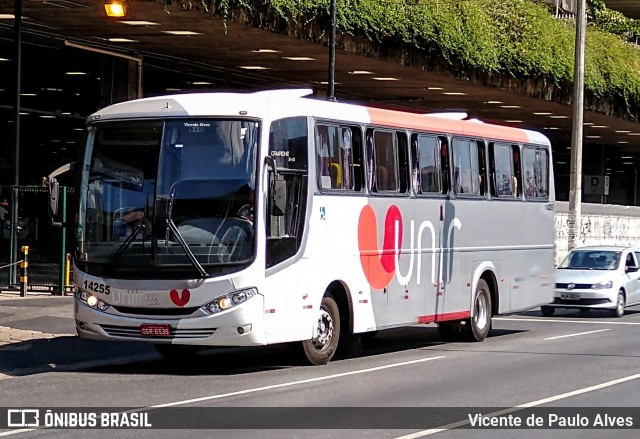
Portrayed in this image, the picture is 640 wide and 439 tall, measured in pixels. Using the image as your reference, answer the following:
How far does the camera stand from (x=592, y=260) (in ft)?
97.2

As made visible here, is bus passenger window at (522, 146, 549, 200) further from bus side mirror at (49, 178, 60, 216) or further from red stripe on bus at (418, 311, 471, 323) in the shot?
bus side mirror at (49, 178, 60, 216)

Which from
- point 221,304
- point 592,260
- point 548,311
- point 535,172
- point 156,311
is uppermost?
point 535,172

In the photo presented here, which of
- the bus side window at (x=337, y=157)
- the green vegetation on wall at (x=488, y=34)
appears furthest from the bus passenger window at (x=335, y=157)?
the green vegetation on wall at (x=488, y=34)

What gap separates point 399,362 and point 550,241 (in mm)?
7411

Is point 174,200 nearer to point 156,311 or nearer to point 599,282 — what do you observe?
point 156,311

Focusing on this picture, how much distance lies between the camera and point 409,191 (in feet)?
61.2

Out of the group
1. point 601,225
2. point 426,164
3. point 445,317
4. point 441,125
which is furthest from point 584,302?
point 601,225

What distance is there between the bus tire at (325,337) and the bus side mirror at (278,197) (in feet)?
5.90

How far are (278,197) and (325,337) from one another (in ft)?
7.91

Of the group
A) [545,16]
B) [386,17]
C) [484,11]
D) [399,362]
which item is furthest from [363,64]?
[399,362]

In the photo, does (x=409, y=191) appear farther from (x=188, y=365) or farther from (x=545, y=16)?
(x=545, y=16)

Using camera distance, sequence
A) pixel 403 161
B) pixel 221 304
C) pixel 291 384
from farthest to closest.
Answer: pixel 403 161, pixel 221 304, pixel 291 384

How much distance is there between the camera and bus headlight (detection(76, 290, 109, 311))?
15.3m

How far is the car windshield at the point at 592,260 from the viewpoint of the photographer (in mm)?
29219
